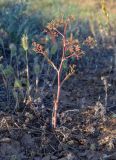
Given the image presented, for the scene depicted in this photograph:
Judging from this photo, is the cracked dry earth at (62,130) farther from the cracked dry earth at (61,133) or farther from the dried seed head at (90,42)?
the dried seed head at (90,42)

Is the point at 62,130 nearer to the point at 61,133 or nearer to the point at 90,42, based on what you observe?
the point at 61,133

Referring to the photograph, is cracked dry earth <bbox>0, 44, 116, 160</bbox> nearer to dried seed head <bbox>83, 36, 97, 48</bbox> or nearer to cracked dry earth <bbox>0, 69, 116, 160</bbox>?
cracked dry earth <bbox>0, 69, 116, 160</bbox>

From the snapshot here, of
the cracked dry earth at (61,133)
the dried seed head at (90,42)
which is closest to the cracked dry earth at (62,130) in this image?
the cracked dry earth at (61,133)

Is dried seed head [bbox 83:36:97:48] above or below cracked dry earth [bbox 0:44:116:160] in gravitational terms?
above

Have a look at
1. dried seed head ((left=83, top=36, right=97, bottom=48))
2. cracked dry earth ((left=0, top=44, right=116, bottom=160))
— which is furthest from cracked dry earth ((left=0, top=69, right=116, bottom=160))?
dried seed head ((left=83, top=36, right=97, bottom=48))

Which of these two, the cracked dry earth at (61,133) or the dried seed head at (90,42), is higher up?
the dried seed head at (90,42)

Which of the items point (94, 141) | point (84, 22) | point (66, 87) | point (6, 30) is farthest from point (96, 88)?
point (84, 22)

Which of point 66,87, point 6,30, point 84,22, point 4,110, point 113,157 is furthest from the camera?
point 84,22

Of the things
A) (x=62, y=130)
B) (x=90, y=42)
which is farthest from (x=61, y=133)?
(x=90, y=42)

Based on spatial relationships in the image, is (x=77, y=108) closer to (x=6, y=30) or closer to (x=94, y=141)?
(x=94, y=141)

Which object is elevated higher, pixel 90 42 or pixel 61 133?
pixel 90 42

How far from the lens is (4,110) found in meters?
3.31

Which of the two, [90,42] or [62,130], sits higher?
[90,42]

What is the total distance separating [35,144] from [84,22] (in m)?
2.67
